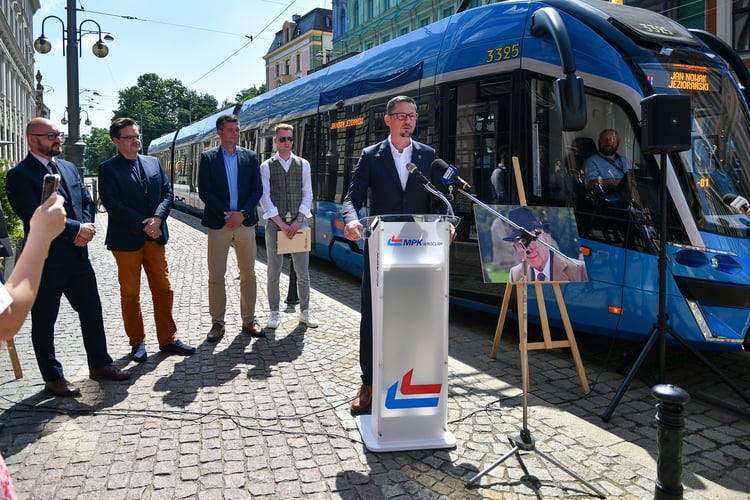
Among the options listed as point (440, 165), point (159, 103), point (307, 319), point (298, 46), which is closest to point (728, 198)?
point (440, 165)

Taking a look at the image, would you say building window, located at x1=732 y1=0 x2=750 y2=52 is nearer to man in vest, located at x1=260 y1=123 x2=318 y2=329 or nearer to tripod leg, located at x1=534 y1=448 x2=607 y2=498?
man in vest, located at x1=260 y1=123 x2=318 y2=329

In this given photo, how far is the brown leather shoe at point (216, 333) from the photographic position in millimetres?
5686

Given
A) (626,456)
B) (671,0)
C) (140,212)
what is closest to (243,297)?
(140,212)

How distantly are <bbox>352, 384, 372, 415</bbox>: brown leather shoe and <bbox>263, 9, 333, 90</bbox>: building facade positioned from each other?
51.6 meters

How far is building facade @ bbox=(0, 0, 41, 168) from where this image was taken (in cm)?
3816

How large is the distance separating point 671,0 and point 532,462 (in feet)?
56.6

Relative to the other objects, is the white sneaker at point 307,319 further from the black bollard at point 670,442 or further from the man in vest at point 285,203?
the black bollard at point 670,442

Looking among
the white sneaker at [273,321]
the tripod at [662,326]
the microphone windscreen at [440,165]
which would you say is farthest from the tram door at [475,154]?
the microphone windscreen at [440,165]

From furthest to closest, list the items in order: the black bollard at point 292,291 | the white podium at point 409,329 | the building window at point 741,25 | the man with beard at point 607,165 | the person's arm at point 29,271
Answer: the building window at point 741,25, the black bollard at point 292,291, the man with beard at point 607,165, the white podium at point 409,329, the person's arm at point 29,271

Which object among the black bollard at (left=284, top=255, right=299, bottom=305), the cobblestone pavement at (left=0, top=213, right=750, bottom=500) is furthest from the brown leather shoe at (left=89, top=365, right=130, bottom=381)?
the black bollard at (left=284, top=255, right=299, bottom=305)

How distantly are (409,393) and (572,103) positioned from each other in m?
2.29

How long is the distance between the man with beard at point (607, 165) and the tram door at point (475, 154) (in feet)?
2.78

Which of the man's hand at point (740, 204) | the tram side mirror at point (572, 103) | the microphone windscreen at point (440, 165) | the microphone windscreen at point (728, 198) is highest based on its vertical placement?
the tram side mirror at point (572, 103)

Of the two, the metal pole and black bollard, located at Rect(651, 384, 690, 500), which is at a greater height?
the metal pole
